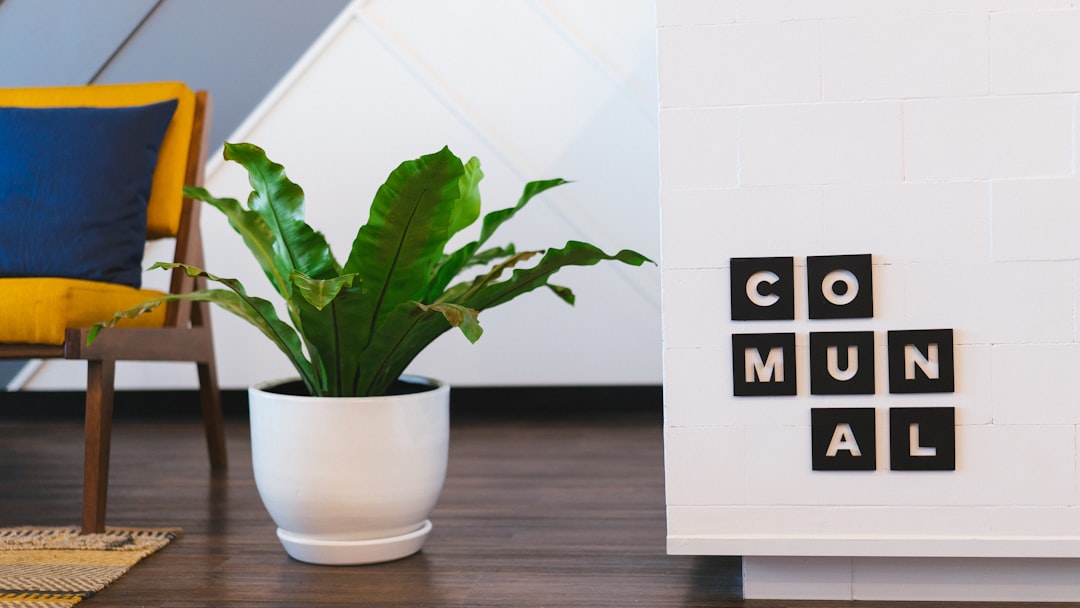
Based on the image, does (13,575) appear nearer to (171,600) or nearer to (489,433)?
(171,600)

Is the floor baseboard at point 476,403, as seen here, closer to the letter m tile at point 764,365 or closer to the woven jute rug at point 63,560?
the woven jute rug at point 63,560

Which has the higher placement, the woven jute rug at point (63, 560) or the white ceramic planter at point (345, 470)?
the white ceramic planter at point (345, 470)

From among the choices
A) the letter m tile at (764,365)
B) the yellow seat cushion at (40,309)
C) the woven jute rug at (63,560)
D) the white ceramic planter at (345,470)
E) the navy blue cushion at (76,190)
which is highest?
the navy blue cushion at (76,190)

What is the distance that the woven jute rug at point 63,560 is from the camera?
111cm

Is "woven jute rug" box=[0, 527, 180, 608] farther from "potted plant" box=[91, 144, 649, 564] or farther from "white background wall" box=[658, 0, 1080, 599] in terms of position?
"white background wall" box=[658, 0, 1080, 599]

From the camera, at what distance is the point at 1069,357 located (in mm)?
1017

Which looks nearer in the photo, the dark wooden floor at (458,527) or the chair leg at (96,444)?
the dark wooden floor at (458,527)

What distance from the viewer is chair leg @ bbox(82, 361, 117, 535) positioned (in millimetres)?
1389

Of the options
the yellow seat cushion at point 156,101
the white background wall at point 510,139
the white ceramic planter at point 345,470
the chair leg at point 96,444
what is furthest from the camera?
the white background wall at point 510,139

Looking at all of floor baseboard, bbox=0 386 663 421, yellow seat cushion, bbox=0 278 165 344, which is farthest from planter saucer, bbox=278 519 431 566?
floor baseboard, bbox=0 386 663 421

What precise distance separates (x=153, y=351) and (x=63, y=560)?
1.47 ft

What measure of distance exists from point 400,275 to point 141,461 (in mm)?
1122

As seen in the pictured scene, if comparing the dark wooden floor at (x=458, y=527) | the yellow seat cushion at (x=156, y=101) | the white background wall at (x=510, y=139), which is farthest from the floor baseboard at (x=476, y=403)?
the yellow seat cushion at (x=156, y=101)

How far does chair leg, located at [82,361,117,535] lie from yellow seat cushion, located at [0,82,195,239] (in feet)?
1.53
